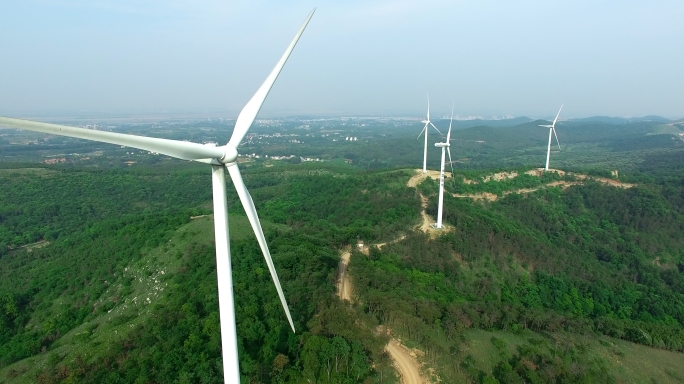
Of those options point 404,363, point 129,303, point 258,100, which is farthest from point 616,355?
point 129,303

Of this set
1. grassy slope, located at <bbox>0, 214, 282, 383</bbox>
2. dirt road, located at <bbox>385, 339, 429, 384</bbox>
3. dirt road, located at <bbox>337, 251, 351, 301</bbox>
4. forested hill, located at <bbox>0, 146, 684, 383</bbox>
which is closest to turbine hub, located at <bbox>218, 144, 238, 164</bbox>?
forested hill, located at <bbox>0, 146, 684, 383</bbox>

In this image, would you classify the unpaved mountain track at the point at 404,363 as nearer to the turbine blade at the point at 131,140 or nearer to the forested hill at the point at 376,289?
the forested hill at the point at 376,289

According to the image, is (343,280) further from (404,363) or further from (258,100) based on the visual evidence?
(258,100)

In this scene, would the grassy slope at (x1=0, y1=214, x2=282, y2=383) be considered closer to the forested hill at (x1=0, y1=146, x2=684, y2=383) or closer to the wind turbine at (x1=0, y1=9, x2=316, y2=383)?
the forested hill at (x1=0, y1=146, x2=684, y2=383)

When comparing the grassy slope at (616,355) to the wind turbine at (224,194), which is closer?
the wind turbine at (224,194)

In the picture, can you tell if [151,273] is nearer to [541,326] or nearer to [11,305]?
[11,305]

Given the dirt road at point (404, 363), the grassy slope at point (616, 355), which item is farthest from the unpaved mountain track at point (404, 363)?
the grassy slope at point (616, 355)

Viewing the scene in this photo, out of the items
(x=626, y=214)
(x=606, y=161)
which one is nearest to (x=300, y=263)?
(x=626, y=214)
